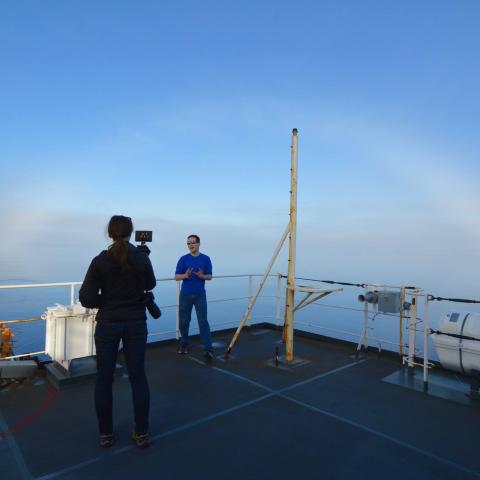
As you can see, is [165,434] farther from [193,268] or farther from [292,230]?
[292,230]

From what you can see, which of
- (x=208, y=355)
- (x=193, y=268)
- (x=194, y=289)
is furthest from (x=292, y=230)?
(x=208, y=355)

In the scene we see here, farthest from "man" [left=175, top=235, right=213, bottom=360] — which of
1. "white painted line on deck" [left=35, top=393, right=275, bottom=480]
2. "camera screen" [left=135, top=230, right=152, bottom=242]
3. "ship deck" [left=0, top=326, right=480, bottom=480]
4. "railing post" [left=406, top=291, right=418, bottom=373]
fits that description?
"railing post" [left=406, top=291, right=418, bottom=373]

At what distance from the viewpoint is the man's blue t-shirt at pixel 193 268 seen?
525 centimetres

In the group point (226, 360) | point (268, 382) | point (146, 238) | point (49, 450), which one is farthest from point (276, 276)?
point (49, 450)

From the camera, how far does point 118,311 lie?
2.58 meters

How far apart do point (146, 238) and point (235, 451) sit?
2.26 metres

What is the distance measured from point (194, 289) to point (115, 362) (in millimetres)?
2669

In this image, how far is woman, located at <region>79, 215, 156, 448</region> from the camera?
2.55 meters

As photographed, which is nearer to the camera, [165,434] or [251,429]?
[165,434]

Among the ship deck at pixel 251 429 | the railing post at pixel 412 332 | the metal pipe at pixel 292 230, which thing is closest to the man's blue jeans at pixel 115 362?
the ship deck at pixel 251 429

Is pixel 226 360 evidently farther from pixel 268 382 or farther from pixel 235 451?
pixel 235 451

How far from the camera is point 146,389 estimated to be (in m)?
2.72

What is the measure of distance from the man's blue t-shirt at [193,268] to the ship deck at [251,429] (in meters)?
1.15

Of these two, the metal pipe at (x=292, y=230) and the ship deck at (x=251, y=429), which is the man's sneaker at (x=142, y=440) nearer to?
the ship deck at (x=251, y=429)
